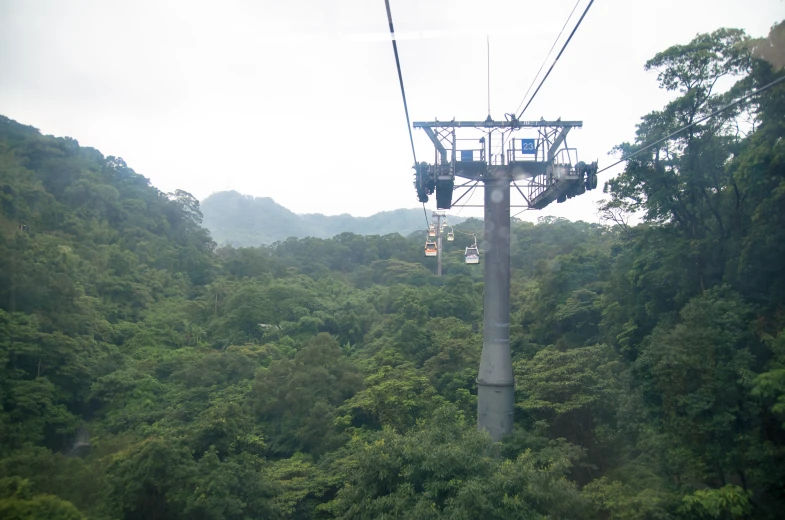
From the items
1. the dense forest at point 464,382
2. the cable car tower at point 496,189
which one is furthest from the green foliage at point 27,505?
the cable car tower at point 496,189

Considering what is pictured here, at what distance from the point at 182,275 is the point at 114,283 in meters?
6.08

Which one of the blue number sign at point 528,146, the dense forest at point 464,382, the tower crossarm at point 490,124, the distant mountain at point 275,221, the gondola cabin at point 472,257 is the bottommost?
the dense forest at point 464,382

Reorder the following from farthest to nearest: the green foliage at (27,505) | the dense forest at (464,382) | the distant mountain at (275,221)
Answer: the distant mountain at (275,221) → the dense forest at (464,382) → the green foliage at (27,505)

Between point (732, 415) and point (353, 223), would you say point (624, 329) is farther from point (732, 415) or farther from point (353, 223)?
point (353, 223)

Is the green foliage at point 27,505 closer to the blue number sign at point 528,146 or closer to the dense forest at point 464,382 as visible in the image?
the dense forest at point 464,382

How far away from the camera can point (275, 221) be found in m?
86.8

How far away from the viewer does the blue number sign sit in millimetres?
8180

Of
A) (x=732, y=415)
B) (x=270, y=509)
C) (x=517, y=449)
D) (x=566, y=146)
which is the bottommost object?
(x=270, y=509)

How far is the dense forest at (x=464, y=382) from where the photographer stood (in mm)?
6047

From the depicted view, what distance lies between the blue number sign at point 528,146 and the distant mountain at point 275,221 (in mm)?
69135

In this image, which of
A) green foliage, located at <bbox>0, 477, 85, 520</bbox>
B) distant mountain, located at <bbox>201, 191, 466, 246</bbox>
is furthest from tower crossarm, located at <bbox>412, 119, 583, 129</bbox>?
distant mountain, located at <bbox>201, 191, 466, 246</bbox>

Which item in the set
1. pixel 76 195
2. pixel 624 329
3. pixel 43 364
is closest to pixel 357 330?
pixel 43 364

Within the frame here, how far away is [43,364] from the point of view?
15258 mm

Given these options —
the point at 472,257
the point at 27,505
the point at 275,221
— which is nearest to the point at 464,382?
the point at 472,257
